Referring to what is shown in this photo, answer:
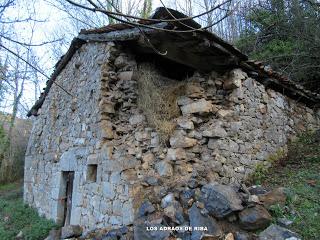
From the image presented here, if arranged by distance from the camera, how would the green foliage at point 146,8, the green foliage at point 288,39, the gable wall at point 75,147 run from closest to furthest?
the gable wall at point 75,147 → the green foliage at point 288,39 → the green foliage at point 146,8

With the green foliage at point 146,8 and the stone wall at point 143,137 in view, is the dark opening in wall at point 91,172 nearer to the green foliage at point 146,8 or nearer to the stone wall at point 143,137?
the stone wall at point 143,137

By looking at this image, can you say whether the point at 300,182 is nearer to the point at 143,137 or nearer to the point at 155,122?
the point at 155,122

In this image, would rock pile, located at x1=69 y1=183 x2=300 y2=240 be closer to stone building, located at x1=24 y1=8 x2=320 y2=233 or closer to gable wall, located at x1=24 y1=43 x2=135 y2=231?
stone building, located at x1=24 y1=8 x2=320 y2=233

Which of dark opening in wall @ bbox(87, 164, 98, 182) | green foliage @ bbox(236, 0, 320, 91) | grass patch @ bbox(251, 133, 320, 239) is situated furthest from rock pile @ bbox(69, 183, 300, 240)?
green foliage @ bbox(236, 0, 320, 91)

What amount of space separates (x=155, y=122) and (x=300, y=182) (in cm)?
252

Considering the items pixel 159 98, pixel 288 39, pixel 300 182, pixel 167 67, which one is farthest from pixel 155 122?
pixel 288 39

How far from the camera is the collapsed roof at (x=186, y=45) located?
4119 millimetres

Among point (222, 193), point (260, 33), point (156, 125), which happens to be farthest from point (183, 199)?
point (260, 33)

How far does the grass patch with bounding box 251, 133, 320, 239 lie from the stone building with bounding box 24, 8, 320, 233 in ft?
0.99

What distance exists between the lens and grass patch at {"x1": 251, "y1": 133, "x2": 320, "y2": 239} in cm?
354

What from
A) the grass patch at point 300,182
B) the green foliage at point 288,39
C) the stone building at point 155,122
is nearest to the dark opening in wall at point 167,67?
the stone building at point 155,122

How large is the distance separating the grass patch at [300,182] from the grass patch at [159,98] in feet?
5.70

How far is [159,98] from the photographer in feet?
16.3

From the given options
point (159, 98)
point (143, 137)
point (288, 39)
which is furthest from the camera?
point (288, 39)
